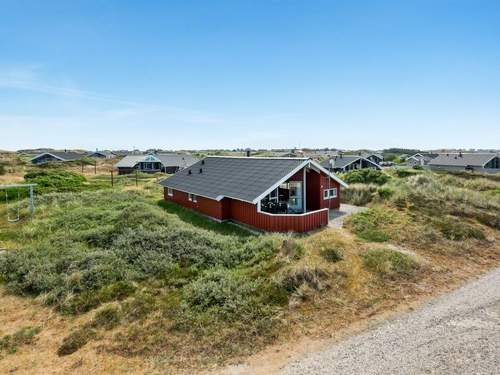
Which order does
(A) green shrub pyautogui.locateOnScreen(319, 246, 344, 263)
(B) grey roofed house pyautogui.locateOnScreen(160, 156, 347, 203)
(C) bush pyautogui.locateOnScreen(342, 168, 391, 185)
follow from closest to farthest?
(A) green shrub pyautogui.locateOnScreen(319, 246, 344, 263) → (B) grey roofed house pyautogui.locateOnScreen(160, 156, 347, 203) → (C) bush pyautogui.locateOnScreen(342, 168, 391, 185)

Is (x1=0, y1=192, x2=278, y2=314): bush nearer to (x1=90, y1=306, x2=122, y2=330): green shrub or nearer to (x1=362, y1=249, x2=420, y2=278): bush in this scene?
(x1=90, y1=306, x2=122, y2=330): green shrub

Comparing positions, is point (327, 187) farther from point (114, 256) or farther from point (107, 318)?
point (107, 318)

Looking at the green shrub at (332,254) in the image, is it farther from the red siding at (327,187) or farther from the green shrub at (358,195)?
the green shrub at (358,195)

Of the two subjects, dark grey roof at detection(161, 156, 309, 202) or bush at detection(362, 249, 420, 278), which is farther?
dark grey roof at detection(161, 156, 309, 202)

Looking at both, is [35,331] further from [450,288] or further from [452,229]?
[452,229]

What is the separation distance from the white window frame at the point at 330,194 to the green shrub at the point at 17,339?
19.7 meters

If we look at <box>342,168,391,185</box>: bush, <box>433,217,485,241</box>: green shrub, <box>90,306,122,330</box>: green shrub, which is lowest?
<box>90,306,122,330</box>: green shrub

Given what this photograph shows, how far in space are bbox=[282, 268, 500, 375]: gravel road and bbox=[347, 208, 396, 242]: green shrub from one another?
22.6ft

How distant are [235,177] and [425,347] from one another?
16476mm

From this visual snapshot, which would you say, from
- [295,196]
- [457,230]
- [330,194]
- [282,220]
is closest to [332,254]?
[282,220]

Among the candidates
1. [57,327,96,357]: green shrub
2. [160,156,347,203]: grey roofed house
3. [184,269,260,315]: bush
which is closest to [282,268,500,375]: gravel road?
[184,269,260,315]: bush

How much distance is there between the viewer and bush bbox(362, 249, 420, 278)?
14.7m

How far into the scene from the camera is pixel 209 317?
11.1 metres

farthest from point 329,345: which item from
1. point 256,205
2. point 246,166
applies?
point 246,166
